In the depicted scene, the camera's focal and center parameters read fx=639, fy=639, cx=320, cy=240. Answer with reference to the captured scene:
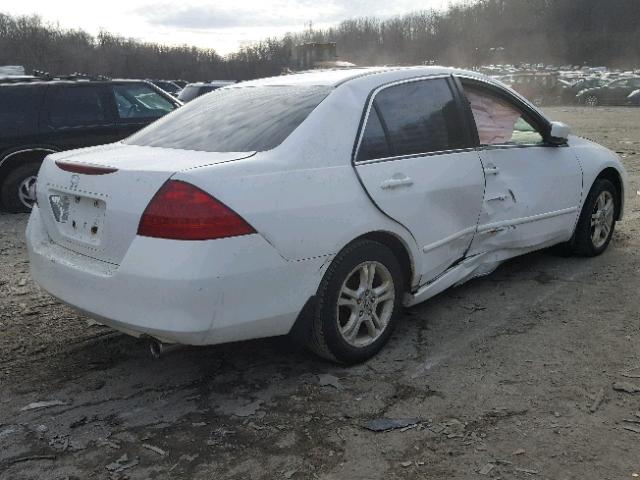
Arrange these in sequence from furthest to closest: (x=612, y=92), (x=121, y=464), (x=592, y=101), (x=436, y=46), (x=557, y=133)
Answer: (x=436, y=46), (x=592, y=101), (x=612, y=92), (x=557, y=133), (x=121, y=464)

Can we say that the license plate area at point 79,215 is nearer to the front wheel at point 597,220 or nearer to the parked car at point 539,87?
the front wheel at point 597,220

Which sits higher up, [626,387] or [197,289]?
[197,289]

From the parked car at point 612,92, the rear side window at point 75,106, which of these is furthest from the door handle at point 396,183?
the parked car at point 612,92

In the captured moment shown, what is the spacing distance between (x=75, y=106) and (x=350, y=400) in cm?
660

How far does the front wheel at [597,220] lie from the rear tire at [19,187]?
631 cm

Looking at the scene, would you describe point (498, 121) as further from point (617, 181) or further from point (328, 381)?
point (328, 381)

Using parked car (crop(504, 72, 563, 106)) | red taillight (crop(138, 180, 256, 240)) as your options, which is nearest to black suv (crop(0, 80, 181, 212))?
red taillight (crop(138, 180, 256, 240))

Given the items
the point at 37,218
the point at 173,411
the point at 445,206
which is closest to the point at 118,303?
the point at 173,411

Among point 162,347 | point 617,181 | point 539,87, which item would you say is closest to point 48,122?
point 162,347

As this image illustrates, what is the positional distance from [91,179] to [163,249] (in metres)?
0.63

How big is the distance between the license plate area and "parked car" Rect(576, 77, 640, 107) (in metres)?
33.3

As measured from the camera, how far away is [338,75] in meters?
3.83

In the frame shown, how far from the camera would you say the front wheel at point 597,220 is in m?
5.13

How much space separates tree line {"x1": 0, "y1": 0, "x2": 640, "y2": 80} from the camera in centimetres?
7731
